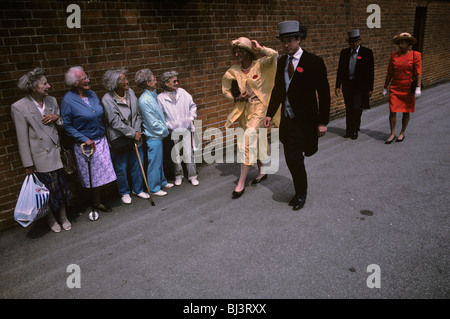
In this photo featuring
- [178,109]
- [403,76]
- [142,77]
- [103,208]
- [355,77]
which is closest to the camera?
[103,208]

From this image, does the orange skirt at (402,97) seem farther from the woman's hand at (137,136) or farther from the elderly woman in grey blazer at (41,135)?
the elderly woman in grey blazer at (41,135)

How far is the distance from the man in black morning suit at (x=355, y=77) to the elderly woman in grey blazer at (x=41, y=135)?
17.1ft

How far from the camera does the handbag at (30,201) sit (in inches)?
140

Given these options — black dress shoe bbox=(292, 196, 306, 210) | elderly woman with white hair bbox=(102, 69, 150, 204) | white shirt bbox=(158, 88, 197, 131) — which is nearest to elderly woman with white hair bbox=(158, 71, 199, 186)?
white shirt bbox=(158, 88, 197, 131)

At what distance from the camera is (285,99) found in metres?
4.01

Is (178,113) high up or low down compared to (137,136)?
up

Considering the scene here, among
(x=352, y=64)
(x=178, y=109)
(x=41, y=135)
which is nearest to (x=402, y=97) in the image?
(x=352, y=64)

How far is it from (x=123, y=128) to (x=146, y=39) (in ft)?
4.76

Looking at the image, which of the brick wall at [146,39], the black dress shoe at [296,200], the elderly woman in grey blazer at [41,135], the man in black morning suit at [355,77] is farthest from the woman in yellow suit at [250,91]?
the man in black morning suit at [355,77]

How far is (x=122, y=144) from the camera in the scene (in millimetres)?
4449

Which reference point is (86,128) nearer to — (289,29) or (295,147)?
(295,147)
